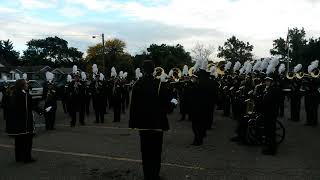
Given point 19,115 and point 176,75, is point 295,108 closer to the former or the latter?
point 176,75

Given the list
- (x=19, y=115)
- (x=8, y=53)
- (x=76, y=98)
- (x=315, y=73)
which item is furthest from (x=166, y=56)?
(x=19, y=115)

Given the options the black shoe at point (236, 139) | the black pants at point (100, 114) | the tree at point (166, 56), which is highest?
the tree at point (166, 56)

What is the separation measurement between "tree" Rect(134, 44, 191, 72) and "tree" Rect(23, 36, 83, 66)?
45.5m

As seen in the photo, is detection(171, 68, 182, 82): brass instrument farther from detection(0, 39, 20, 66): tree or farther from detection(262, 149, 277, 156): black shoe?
detection(0, 39, 20, 66): tree

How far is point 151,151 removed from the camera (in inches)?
350

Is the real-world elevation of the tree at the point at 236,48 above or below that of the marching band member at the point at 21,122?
above

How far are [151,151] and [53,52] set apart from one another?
136 m

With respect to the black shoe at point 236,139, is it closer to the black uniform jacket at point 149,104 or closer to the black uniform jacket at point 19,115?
the black uniform jacket at point 149,104

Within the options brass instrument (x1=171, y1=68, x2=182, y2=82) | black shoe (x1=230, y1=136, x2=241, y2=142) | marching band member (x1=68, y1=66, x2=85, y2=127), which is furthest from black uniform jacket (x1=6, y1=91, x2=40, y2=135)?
brass instrument (x1=171, y1=68, x2=182, y2=82)

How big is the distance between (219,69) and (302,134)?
692 centimetres

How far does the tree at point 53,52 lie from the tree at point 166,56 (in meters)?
45.5

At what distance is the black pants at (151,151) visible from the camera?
29.0 feet

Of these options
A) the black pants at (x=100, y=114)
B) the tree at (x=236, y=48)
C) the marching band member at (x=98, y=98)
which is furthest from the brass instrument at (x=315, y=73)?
the tree at (x=236, y=48)

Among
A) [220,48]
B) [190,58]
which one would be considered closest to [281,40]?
[220,48]
